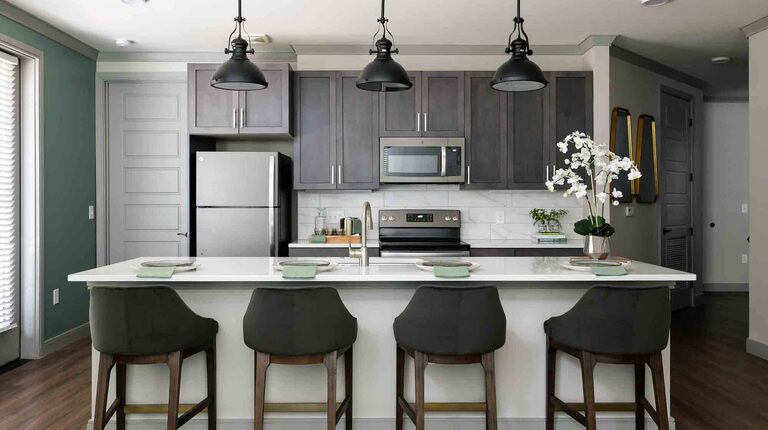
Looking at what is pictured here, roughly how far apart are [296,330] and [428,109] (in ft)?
9.57

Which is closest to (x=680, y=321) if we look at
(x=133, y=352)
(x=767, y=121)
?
(x=767, y=121)

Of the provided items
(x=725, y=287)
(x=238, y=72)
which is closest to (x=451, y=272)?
(x=238, y=72)

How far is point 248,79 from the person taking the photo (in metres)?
2.68

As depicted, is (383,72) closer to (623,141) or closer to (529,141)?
(529,141)

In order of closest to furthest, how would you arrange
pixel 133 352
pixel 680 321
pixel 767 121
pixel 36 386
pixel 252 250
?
pixel 133 352, pixel 36 386, pixel 767 121, pixel 252 250, pixel 680 321

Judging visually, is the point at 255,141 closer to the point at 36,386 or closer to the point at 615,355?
the point at 36,386

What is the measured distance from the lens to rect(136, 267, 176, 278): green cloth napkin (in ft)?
7.61

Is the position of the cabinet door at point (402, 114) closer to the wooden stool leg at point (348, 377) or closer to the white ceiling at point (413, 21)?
the white ceiling at point (413, 21)

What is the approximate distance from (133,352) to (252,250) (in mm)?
2247

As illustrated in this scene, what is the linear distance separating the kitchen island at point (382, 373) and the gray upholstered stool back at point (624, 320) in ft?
1.19

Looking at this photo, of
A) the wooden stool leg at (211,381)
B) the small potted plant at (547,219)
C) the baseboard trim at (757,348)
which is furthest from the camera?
the small potted plant at (547,219)

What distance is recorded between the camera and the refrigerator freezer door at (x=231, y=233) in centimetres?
436

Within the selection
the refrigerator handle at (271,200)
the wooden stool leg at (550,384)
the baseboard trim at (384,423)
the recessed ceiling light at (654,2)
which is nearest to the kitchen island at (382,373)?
the baseboard trim at (384,423)

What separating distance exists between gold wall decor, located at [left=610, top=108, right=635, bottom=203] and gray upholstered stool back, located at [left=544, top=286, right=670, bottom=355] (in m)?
2.74
